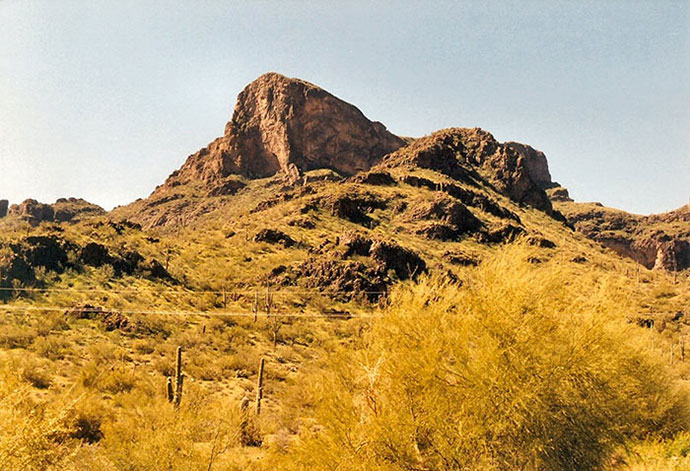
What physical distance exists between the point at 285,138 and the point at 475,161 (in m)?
49.9

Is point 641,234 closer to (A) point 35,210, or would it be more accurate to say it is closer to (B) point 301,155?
(B) point 301,155

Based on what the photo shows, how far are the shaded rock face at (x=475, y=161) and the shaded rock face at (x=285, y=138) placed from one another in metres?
29.1

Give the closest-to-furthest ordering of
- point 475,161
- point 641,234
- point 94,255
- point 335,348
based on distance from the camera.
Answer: point 335,348 → point 94,255 → point 475,161 → point 641,234

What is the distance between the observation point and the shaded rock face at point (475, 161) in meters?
72.4

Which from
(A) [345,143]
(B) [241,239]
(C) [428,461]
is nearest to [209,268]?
(B) [241,239]

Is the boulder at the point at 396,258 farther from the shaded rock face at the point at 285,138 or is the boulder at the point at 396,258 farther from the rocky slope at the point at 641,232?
the rocky slope at the point at 641,232

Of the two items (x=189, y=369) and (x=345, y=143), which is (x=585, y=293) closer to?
(x=189, y=369)

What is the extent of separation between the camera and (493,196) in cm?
7331

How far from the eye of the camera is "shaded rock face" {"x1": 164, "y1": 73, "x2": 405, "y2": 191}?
339 feet

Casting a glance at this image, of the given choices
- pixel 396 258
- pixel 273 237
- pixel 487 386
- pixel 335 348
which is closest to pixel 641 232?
pixel 396 258

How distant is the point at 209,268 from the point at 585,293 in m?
32.2

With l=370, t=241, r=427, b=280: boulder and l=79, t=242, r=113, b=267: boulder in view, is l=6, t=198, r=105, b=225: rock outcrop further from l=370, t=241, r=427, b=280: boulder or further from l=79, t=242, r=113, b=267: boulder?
l=370, t=241, r=427, b=280: boulder

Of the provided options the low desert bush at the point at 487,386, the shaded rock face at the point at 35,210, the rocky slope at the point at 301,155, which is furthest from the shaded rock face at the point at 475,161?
the shaded rock face at the point at 35,210

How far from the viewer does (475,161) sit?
3410 inches
